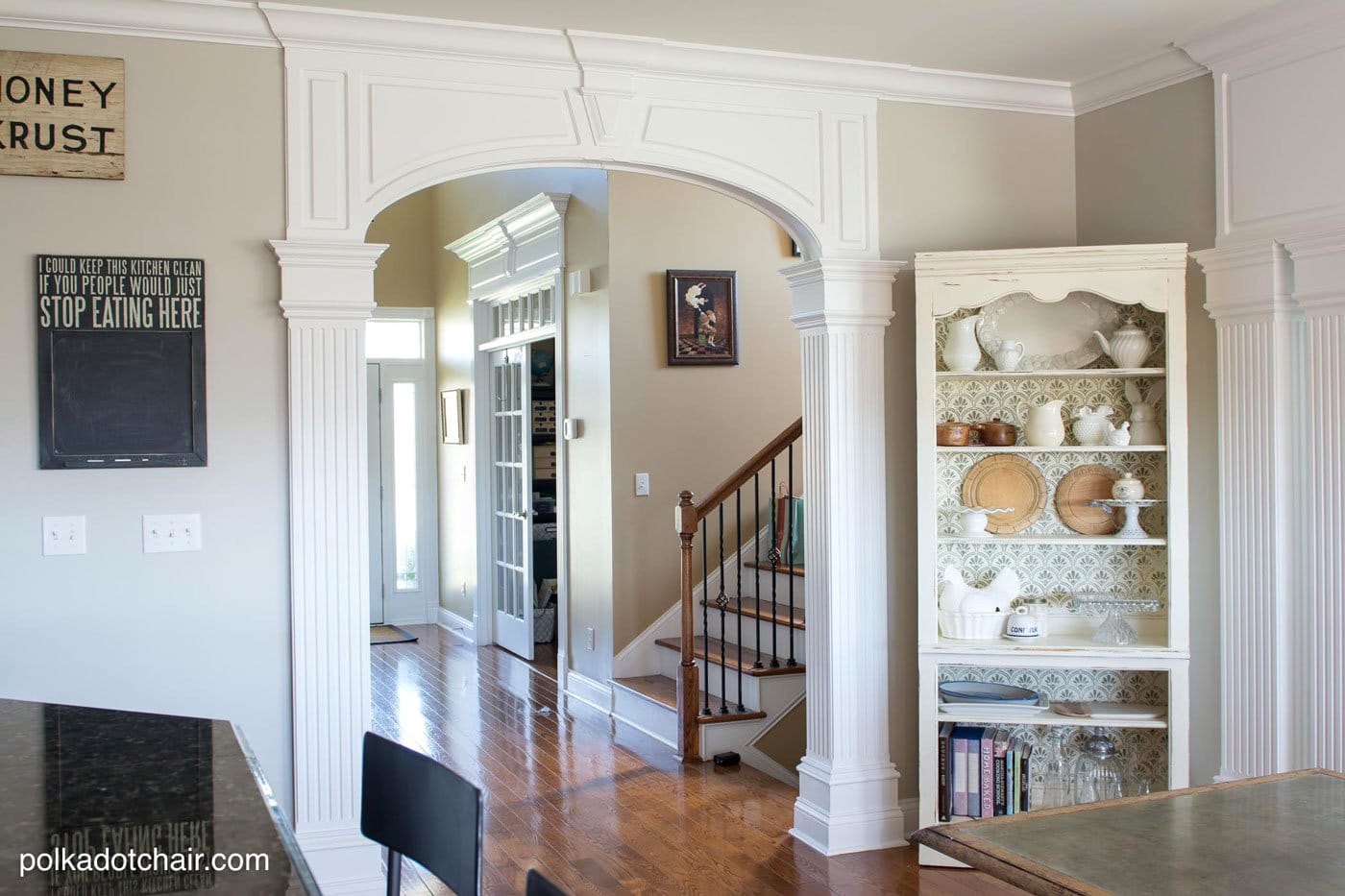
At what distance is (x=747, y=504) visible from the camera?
260 inches

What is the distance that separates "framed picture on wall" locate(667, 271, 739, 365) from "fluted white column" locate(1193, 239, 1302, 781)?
2871 mm

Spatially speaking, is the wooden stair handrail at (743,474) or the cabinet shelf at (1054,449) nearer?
the cabinet shelf at (1054,449)

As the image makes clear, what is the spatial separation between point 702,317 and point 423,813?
190 inches

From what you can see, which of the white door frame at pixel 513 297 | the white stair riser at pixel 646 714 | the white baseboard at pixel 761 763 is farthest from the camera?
the white door frame at pixel 513 297

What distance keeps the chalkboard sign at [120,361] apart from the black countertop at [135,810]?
4.81ft

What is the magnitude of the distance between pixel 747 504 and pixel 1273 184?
337 cm

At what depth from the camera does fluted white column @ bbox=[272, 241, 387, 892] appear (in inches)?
143

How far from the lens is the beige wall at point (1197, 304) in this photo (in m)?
4.09

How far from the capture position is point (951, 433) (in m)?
4.27

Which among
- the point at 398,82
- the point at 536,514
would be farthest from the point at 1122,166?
the point at 536,514

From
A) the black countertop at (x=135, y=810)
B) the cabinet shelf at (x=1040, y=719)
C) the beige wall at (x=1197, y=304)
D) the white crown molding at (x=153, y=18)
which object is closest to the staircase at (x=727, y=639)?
the cabinet shelf at (x=1040, y=719)

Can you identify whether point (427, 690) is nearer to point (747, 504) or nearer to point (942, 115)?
point (747, 504)

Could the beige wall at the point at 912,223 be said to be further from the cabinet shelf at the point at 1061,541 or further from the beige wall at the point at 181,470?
the beige wall at the point at 181,470

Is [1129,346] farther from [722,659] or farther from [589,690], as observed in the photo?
[589,690]
